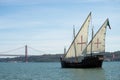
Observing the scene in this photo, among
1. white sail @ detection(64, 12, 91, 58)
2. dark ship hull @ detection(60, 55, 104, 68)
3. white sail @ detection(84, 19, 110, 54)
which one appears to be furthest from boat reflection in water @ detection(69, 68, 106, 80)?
white sail @ detection(64, 12, 91, 58)

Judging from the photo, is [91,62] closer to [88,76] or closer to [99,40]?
[99,40]

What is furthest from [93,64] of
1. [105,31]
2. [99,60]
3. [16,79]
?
[16,79]

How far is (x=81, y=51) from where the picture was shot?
101375mm

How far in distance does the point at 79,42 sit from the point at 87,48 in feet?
8.36

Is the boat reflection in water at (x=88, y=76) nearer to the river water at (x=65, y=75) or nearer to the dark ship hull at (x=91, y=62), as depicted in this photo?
the river water at (x=65, y=75)

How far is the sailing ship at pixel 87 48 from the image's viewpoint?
9638cm

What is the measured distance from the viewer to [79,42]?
101 m

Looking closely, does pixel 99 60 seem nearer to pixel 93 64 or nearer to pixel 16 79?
pixel 93 64

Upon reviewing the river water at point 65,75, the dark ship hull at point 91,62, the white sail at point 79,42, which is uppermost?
the white sail at point 79,42

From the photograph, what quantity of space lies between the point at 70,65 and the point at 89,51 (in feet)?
21.6

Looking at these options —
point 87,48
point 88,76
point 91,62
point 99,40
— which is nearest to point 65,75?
point 88,76

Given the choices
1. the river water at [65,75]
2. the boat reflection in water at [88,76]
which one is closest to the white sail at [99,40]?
the river water at [65,75]

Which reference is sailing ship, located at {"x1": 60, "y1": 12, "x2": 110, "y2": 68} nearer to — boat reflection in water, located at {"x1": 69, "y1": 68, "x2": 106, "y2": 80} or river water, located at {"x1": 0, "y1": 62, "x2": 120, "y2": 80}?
river water, located at {"x1": 0, "y1": 62, "x2": 120, "y2": 80}

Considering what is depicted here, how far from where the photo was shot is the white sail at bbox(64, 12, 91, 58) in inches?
3898
